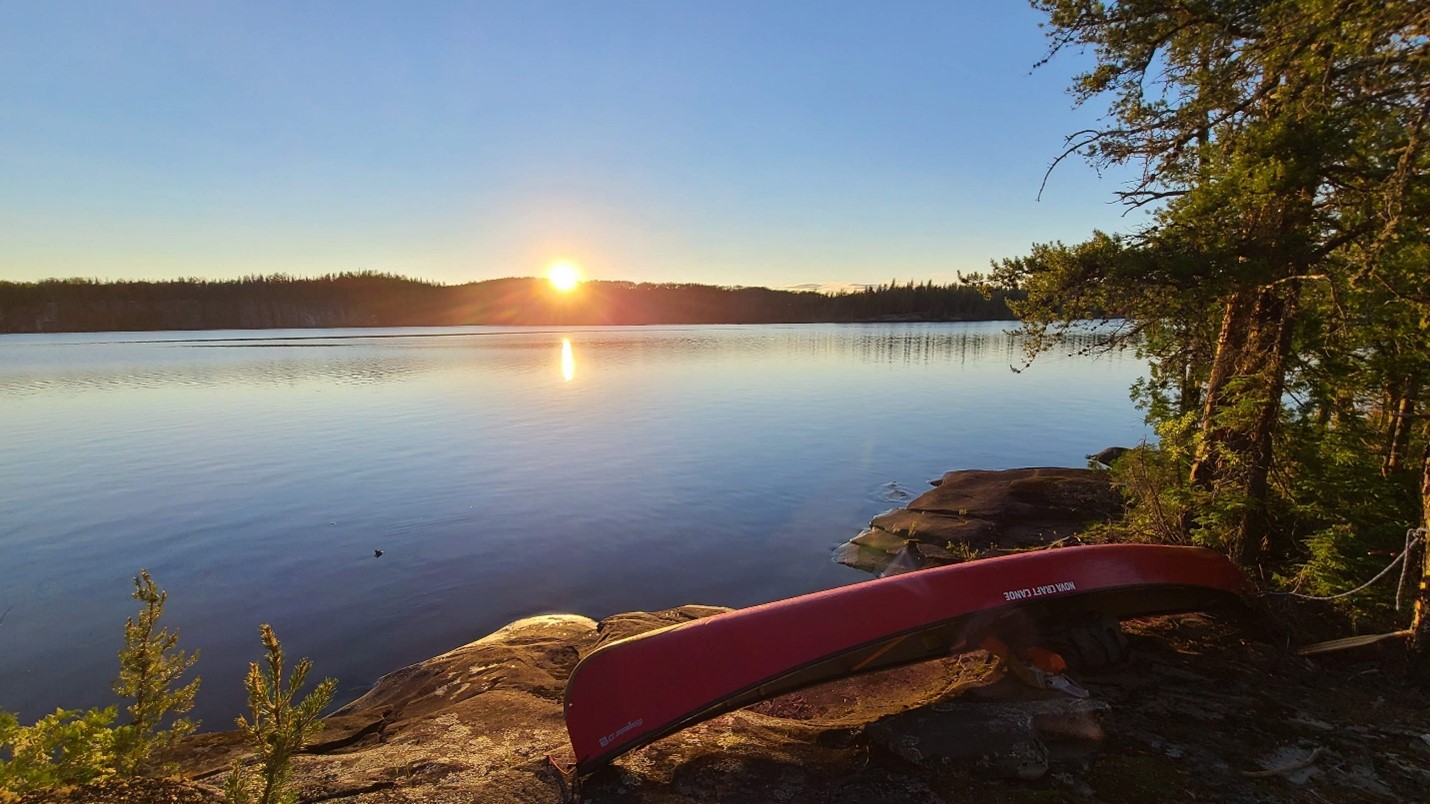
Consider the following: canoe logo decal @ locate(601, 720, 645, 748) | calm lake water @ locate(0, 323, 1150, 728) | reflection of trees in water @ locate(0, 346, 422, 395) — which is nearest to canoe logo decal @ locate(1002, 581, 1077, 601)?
calm lake water @ locate(0, 323, 1150, 728)

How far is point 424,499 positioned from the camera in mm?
13617

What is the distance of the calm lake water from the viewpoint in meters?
8.33

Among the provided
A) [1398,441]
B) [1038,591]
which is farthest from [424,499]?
[1398,441]

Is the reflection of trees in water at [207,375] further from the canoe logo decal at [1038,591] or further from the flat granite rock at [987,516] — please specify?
the canoe logo decal at [1038,591]

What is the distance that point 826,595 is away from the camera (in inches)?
192

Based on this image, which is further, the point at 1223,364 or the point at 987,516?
the point at 987,516

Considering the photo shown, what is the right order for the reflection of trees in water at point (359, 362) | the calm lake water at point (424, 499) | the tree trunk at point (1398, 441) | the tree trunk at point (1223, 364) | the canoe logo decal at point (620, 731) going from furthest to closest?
the reflection of trees in water at point (359, 362)
the calm lake water at point (424, 499)
the tree trunk at point (1223, 364)
the tree trunk at point (1398, 441)
the canoe logo decal at point (620, 731)

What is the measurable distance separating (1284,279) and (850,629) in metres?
4.45

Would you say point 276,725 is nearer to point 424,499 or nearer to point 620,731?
point 620,731

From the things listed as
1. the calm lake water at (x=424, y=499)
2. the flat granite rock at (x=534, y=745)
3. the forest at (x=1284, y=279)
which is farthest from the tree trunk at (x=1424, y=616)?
the calm lake water at (x=424, y=499)

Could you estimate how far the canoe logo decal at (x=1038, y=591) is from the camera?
16.5ft

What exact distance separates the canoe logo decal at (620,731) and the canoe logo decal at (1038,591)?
3001mm

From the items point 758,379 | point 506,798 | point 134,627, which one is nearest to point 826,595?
point 506,798

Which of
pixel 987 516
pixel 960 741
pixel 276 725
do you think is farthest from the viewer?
pixel 987 516
